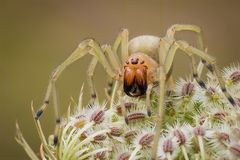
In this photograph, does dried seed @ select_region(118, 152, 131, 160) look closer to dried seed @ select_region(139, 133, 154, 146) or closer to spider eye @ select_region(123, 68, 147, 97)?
dried seed @ select_region(139, 133, 154, 146)

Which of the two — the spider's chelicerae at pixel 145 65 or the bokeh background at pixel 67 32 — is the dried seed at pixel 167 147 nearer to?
the spider's chelicerae at pixel 145 65

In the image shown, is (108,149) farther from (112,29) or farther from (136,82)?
(112,29)

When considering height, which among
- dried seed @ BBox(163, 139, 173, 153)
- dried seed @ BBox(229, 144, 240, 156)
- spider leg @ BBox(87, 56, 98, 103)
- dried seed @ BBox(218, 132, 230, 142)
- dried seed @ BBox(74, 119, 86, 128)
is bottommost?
dried seed @ BBox(229, 144, 240, 156)

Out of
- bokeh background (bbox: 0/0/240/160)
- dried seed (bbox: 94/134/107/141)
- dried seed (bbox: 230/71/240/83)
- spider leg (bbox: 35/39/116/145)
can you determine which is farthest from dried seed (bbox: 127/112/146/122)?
bokeh background (bbox: 0/0/240/160)

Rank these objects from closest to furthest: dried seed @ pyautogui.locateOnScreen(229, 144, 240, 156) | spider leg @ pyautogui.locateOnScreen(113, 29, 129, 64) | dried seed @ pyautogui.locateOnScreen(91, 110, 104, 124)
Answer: dried seed @ pyautogui.locateOnScreen(229, 144, 240, 156) → dried seed @ pyautogui.locateOnScreen(91, 110, 104, 124) → spider leg @ pyautogui.locateOnScreen(113, 29, 129, 64)

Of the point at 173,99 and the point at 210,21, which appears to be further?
the point at 210,21

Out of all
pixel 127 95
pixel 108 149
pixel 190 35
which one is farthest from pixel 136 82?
pixel 190 35

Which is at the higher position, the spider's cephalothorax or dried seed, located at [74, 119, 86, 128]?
the spider's cephalothorax

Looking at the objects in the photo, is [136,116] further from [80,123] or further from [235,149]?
[235,149]
